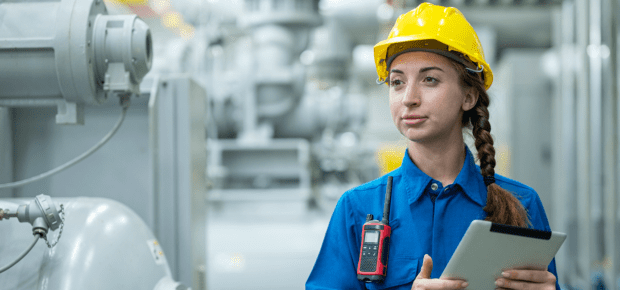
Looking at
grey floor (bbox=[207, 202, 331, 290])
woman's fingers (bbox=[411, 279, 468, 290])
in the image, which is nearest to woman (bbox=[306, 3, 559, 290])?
woman's fingers (bbox=[411, 279, 468, 290])

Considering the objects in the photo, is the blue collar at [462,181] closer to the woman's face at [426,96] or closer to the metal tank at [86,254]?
the woman's face at [426,96]

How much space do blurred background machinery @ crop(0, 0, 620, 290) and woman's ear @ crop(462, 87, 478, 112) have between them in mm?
187

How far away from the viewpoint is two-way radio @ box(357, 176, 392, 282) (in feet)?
3.17

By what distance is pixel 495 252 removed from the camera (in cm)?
87

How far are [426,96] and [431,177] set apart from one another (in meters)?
0.19

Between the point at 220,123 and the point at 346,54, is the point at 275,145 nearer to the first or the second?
the point at 220,123

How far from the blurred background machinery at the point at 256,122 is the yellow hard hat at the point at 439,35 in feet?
0.83

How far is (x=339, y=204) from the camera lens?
1096 mm

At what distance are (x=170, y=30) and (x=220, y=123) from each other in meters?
8.26

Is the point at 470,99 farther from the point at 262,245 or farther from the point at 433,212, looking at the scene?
the point at 262,245

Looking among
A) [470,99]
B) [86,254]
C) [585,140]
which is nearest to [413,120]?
[470,99]

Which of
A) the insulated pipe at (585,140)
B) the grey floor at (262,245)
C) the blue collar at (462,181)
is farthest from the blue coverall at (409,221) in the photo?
the insulated pipe at (585,140)

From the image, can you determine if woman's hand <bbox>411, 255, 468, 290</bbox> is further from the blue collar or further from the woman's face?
the woman's face

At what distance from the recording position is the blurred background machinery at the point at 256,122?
131 centimetres
